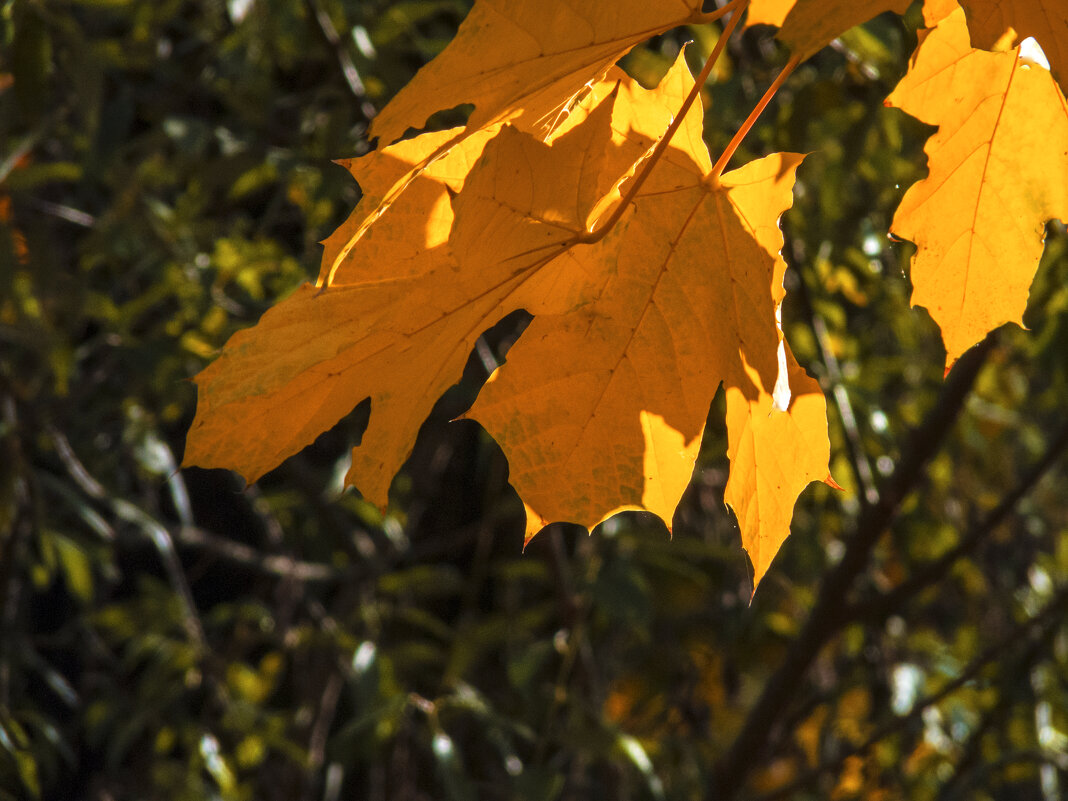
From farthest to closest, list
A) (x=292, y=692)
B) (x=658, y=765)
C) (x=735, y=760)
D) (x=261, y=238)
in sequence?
(x=292, y=692) → (x=261, y=238) → (x=658, y=765) → (x=735, y=760)

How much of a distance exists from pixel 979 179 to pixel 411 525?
4.96 ft

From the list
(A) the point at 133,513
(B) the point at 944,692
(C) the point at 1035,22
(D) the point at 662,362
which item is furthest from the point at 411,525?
(C) the point at 1035,22

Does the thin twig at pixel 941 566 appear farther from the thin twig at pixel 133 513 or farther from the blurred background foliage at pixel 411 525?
the thin twig at pixel 133 513

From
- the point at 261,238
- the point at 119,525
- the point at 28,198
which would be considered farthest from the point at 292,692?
the point at 28,198

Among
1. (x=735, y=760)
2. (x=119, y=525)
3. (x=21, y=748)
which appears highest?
(x=21, y=748)

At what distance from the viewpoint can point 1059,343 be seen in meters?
1.32

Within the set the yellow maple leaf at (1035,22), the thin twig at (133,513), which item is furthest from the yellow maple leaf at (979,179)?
the thin twig at (133,513)

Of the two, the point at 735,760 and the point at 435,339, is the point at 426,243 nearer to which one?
the point at 435,339

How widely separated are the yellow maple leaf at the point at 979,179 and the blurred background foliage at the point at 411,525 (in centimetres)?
40

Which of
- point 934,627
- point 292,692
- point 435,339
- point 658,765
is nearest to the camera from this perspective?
point 435,339

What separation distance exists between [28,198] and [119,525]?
673 millimetres

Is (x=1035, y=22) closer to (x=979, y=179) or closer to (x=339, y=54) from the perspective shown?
(x=979, y=179)

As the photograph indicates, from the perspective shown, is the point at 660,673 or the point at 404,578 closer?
the point at 404,578

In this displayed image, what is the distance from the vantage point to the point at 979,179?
0.50 metres
